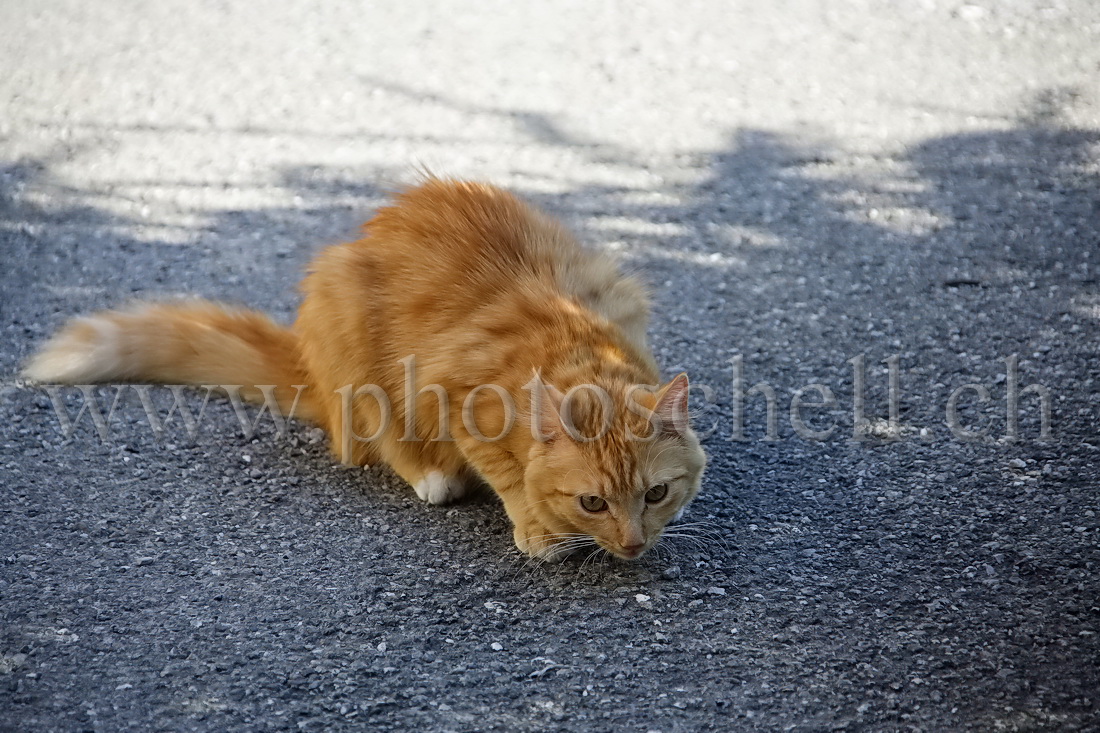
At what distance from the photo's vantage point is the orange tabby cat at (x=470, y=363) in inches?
116

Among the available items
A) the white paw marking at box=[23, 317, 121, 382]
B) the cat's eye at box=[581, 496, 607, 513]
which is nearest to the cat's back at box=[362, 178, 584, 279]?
the cat's eye at box=[581, 496, 607, 513]

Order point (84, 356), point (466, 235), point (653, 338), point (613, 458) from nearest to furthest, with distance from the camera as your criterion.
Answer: point (613, 458), point (466, 235), point (84, 356), point (653, 338)

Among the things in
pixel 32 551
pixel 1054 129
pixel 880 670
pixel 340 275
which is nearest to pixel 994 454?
pixel 880 670

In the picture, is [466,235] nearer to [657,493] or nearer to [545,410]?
[545,410]

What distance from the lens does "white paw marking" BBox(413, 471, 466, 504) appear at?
346 cm

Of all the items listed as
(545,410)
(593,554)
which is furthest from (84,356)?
(593,554)

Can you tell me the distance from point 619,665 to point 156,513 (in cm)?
161

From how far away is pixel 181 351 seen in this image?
152 inches

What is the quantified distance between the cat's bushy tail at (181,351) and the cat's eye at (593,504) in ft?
4.20

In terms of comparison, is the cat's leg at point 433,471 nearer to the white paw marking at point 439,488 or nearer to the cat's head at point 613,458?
the white paw marking at point 439,488

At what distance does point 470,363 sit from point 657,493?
68 centimetres

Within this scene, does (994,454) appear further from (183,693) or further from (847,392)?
(183,693)

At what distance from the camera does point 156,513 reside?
340cm

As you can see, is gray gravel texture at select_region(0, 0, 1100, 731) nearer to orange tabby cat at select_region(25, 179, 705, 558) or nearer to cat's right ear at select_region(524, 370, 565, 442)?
orange tabby cat at select_region(25, 179, 705, 558)
